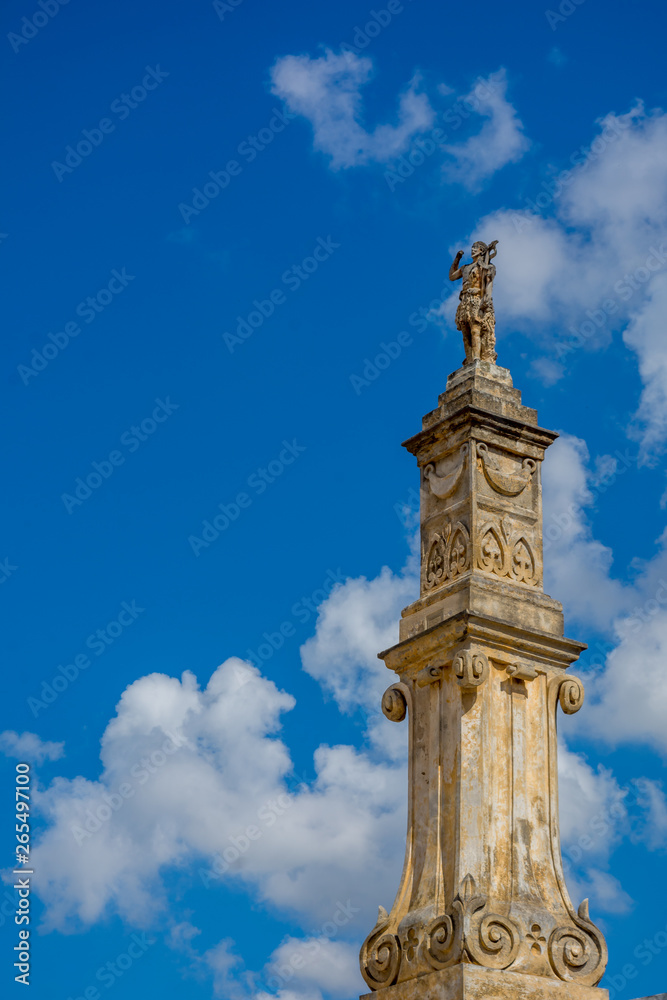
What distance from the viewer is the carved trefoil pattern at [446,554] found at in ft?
44.1

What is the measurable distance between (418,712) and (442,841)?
131cm

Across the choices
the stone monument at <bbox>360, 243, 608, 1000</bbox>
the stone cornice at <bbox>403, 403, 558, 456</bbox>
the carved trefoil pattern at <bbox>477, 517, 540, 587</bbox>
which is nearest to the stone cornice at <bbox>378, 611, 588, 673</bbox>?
the stone monument at <bbox>360, 243, 608, 1000</bbox>

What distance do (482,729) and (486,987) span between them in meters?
2.24

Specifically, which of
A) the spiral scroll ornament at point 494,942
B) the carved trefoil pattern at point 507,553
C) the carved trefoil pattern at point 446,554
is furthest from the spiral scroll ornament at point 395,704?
the spiral scroll ornament at point 494,942

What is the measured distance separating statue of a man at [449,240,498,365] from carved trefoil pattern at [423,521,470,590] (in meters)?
1.96

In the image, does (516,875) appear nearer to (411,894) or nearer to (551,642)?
(411,894)

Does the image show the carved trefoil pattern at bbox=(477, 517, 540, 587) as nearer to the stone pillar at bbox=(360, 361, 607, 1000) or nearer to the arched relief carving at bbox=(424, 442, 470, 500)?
the stone pillar at bbox=(360, 361, 607, 1000)

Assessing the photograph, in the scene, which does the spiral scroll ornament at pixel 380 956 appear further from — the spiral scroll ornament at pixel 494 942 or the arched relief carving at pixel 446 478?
the arched relief carving at pixel 446 478

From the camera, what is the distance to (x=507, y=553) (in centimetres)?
1351

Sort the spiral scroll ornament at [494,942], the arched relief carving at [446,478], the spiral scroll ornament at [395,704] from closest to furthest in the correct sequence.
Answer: the spiral scroll ornament at [494,942]
the spiral scroll ornament at [395,704]
the arched relief carving at [446,478]

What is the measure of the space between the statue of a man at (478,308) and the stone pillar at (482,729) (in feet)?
1.09

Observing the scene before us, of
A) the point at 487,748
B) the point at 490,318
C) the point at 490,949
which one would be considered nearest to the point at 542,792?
the point at 487,748

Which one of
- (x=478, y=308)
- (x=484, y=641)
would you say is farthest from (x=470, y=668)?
(x=478, y=308)

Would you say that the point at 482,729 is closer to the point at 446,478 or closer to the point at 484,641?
the point at 484,641
